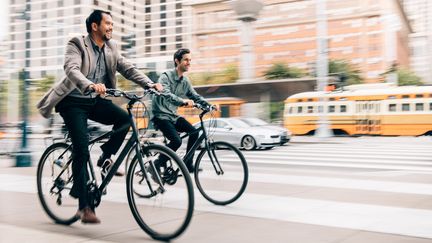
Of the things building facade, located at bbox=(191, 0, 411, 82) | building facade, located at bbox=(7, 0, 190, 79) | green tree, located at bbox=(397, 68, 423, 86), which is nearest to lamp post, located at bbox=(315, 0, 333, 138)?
green tree, located at bbox=(397, 68, 423, 86)

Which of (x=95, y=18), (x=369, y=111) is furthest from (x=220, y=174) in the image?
(x=369, y=111)

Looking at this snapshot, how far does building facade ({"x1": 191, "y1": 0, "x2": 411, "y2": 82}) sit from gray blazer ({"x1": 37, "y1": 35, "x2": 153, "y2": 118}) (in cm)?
6739

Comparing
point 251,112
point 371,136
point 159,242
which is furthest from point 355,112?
point 159,242

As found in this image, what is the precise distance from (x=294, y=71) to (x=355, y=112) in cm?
3644

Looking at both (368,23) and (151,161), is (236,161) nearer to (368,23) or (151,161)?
(151,161)

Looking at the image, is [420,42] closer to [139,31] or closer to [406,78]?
[139,31]

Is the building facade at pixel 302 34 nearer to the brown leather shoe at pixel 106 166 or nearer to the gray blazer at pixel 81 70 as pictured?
the gray blazer at pixel 81 70

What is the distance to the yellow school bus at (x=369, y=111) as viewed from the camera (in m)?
24.1

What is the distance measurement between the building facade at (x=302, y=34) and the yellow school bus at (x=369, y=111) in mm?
44939

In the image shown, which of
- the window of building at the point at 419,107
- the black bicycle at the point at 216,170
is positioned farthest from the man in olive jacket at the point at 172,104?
the window of building at the point at 419,107

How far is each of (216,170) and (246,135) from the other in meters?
11.1

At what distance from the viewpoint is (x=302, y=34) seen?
259 feet

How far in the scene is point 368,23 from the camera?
240 feet

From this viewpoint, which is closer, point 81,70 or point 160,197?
point 160,197
